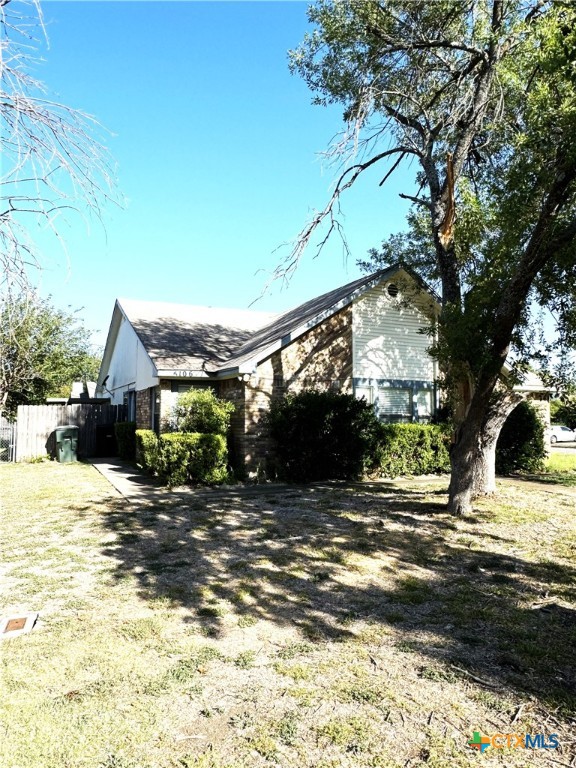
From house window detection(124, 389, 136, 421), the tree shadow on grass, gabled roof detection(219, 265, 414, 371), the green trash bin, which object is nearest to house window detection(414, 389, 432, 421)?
gabled roof detection(219, 265, 414, 371)

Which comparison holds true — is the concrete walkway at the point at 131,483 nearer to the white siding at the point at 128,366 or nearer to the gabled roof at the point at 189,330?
the white siding at the point at 128,366

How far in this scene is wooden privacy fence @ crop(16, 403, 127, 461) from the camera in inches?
776

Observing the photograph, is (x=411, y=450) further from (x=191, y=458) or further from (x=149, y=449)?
(x=149, y=449)

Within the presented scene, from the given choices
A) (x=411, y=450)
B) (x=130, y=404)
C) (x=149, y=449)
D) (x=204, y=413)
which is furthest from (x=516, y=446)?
(x=130, y=404)

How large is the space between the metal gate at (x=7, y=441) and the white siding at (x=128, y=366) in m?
4.11

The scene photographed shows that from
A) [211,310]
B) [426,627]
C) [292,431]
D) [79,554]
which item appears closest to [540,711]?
[426,627]

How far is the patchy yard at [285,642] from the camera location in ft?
10.4

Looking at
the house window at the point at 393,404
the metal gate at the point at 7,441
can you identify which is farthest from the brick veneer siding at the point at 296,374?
the metal gate at the point at 7,441

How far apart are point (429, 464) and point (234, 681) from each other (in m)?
12.2

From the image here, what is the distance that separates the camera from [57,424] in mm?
20297

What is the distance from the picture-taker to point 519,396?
10.7 meters

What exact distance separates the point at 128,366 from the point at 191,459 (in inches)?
332

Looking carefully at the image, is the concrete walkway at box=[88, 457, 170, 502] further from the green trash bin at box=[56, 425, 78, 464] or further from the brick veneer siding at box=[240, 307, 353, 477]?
the brick veneer siding at box=[240, 307, 353, 477]

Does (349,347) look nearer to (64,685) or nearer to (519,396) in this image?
(519,396)
